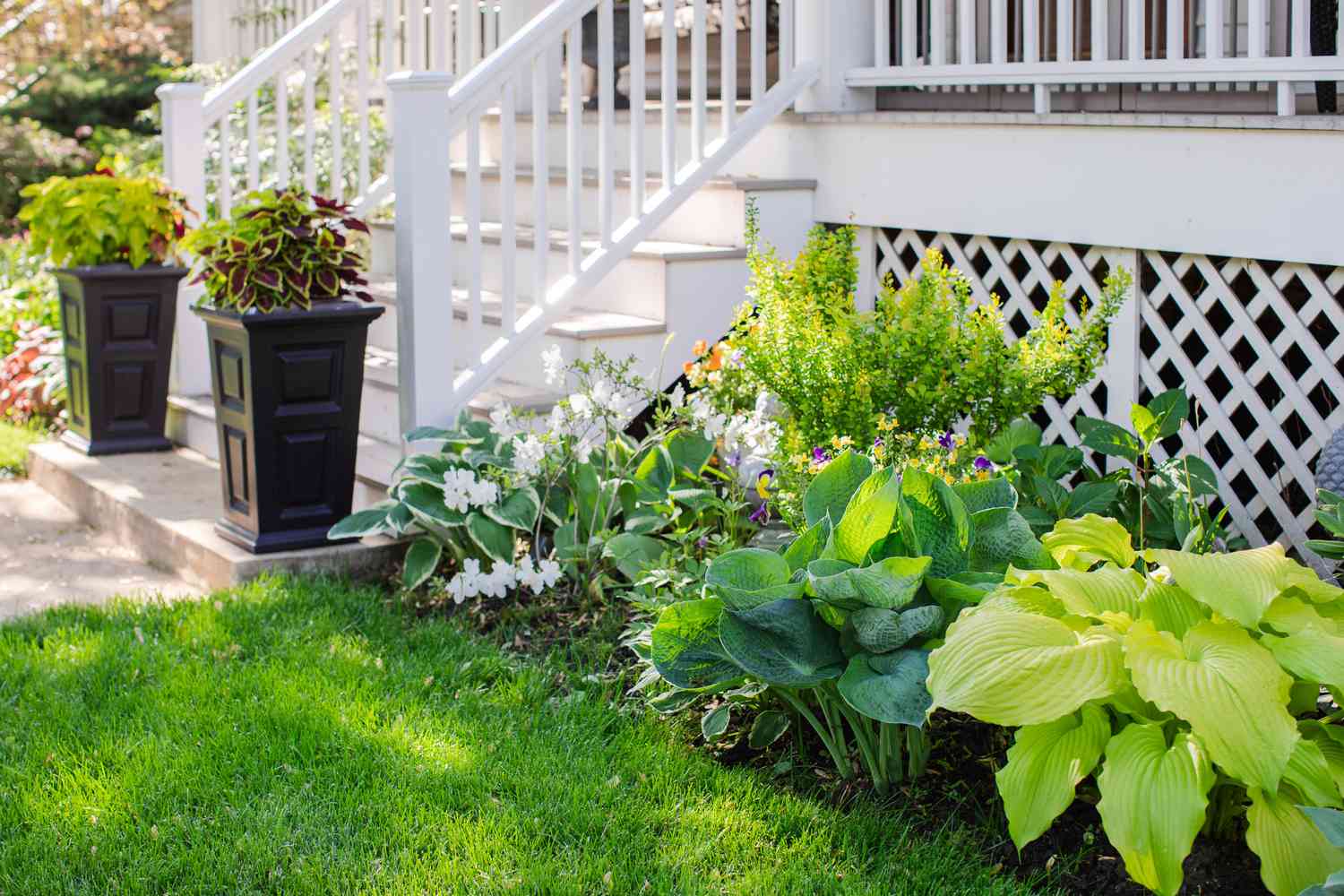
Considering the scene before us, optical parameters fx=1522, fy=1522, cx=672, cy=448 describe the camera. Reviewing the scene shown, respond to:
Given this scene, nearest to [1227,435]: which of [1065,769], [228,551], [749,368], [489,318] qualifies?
[749,368]

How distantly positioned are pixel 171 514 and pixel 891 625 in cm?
300

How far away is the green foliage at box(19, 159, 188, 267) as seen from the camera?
5801 mm

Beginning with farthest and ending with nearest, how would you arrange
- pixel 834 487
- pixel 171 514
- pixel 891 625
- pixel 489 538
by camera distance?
1. pixel 171 514
2. pixel 489 538
3. pixel 834 487
4. pixel 891 625

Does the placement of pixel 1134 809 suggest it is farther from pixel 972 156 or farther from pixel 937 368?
pixel 972 156

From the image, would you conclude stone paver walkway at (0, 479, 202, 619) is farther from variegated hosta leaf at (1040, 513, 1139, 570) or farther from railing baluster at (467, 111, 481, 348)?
variegated hosta leaf at (1040, 513, 1139, 570)

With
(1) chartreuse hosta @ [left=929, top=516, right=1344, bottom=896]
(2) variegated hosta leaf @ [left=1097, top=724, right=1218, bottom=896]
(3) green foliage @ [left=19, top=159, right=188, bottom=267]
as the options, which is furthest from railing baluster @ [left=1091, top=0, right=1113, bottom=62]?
(3) green foliage @ [left=19, top=159, right=188, bottom=267]

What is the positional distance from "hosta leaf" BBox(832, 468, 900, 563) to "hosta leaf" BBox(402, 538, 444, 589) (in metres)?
1.52

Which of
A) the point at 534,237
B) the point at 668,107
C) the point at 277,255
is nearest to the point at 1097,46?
the point at 668,107

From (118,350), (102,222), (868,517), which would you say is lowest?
(868,517)

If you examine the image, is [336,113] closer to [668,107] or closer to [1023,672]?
[668,107]

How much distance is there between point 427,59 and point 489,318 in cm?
333

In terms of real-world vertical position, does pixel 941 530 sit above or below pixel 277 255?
below

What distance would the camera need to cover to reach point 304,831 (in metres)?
2.87

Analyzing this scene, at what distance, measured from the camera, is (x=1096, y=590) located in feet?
9.07
